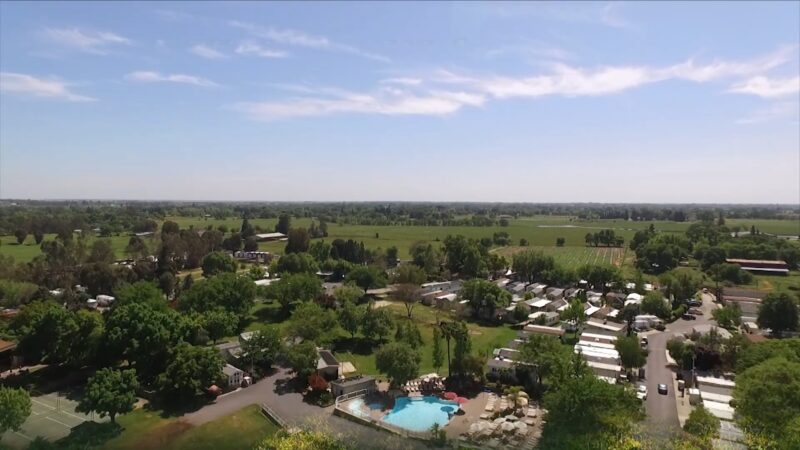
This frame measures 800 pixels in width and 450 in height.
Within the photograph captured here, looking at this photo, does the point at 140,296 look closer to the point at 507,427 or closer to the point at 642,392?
A: the point at 507,427

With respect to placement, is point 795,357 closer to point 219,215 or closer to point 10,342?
point 10,342

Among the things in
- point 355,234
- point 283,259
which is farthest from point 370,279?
point 355,234

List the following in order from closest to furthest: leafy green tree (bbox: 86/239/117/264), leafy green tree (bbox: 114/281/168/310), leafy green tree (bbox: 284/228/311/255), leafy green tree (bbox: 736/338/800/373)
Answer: leafy green tree (bbox: 736/338/800/373) < leafy green tree (bbox: 114/281/168/310) < leafy green tree (bbox: 86/239/117/264) < leafy green tree (bbox: 284/228/311/255)

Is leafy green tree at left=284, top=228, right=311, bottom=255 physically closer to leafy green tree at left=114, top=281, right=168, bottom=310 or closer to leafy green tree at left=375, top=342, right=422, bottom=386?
leafy green tree at left=114, top=281, right=168, bottom=310

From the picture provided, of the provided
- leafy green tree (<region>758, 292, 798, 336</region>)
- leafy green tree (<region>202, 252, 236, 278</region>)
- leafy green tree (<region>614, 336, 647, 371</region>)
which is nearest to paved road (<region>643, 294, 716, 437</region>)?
leafy green tree (<region>614, 336, 647, 371</region>)

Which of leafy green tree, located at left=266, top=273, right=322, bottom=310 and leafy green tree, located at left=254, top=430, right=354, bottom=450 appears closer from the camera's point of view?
leafy green tree, located at left=254, top=430, right=354, bottom=450

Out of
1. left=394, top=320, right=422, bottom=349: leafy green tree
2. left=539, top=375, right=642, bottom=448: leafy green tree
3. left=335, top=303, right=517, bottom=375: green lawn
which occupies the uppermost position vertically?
left=539, top=375, right=642, bottom=448: leafy green tree

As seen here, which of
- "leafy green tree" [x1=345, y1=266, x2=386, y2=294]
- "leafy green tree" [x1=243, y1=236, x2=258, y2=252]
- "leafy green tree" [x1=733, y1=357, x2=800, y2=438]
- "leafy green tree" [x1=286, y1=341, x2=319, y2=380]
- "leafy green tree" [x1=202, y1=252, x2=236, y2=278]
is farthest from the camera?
"leafy green tree" [x1=243, y1=236, x2=258, y2=252]
